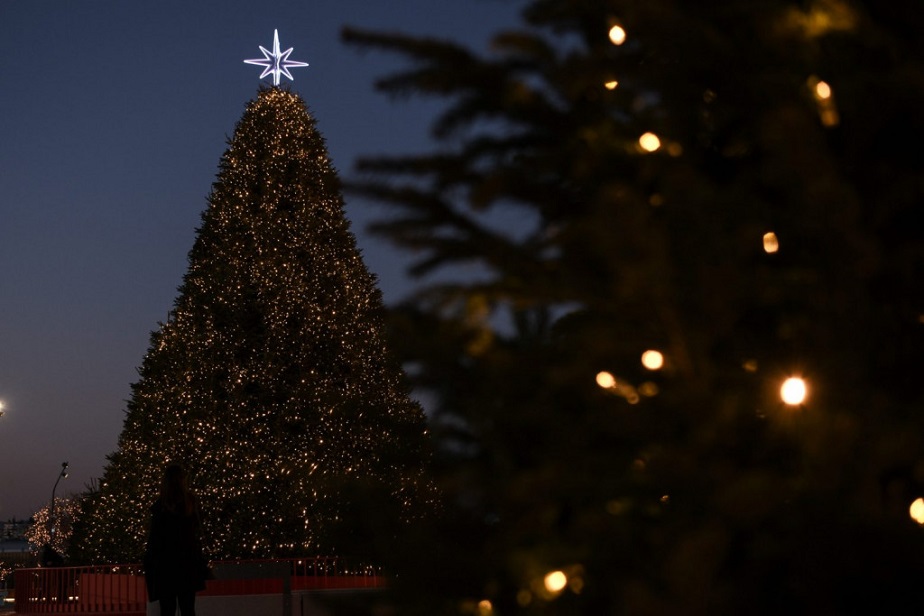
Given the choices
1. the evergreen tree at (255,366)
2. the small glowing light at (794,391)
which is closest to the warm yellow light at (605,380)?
the small glowing light at (794,391)

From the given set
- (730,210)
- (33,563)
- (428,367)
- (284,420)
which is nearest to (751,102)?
(730,210)

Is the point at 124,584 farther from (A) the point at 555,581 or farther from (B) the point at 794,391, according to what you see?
(B) the point at 794,391

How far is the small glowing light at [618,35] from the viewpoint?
8.68 feet

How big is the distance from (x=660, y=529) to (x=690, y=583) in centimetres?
27

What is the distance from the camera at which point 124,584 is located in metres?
13.3

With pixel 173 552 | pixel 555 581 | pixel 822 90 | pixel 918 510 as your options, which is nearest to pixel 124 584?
pixel 173 552

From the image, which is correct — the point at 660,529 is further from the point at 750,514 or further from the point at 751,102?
the point at 751,102

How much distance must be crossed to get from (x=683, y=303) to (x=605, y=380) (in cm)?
43

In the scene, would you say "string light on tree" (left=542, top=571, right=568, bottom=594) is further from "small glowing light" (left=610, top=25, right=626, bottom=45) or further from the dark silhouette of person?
the dark silhouette of person

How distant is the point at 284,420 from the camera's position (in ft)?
46.6

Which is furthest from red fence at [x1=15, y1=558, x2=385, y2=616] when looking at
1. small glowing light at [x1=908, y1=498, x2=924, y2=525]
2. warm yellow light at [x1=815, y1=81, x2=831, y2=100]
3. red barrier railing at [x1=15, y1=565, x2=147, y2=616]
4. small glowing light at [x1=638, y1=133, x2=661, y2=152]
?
warm yellow light at [x1=815, y1=81, x2=831, y2=100]

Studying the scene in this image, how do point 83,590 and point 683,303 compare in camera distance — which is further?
point 83,590

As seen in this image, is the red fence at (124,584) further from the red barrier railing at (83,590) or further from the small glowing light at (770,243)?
the small glowing light at (770,243)

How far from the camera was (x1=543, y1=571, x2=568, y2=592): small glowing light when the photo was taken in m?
2.18
